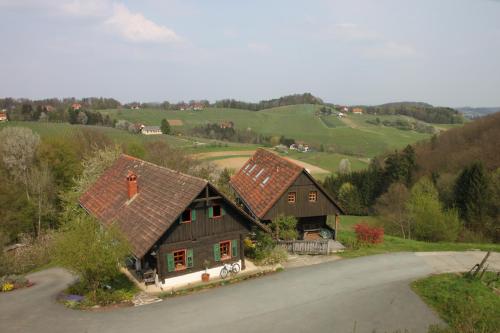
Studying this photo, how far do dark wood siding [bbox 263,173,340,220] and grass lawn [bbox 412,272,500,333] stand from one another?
33.3ft

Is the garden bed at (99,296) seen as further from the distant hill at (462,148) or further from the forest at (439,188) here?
the distant hill at (462,148)

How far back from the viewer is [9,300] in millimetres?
22328

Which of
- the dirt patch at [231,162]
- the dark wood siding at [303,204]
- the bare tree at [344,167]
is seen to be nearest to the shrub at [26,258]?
the dark wood siding at [303,204]

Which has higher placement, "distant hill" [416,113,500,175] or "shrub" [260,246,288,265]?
"distant hill" [416,113,500,175]

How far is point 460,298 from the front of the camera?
67.6 feet

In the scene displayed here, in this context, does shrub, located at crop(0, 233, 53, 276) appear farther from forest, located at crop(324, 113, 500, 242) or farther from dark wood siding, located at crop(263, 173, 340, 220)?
forest, located at crop(324, 113, 500, 242)

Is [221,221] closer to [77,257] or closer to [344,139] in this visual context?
[77,257]

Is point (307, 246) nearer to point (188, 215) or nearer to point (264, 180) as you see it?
point (264, 180)

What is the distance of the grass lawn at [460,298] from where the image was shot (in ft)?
59.5

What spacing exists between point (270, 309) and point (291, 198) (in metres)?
12.7

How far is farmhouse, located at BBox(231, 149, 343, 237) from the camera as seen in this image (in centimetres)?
3122

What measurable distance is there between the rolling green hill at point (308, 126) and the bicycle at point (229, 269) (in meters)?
99.5

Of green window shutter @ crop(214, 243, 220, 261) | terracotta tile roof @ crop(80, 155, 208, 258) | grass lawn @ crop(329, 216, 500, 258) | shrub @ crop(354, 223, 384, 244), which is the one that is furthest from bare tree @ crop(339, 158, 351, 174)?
green window shutter @ crop(214, 243, 220, 261)

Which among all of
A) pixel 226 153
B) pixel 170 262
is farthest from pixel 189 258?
pixel 226 153
